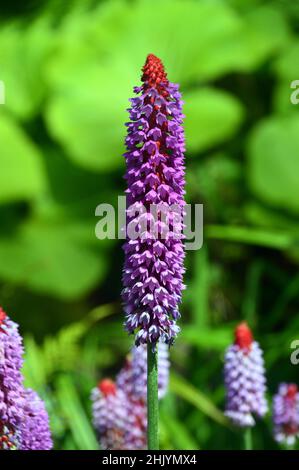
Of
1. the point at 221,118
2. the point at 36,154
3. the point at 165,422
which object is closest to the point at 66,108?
the point at 36,154

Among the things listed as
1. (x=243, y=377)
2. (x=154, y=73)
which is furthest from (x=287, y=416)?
(x=154, y=73)

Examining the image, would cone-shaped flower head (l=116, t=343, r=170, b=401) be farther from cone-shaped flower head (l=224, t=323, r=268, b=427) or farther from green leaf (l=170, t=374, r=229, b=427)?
green leaf (l=170, t=374, r=229, b=427)

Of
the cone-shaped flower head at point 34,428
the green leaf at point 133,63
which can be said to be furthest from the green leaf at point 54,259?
the cone-shaped flower head at point 34,428

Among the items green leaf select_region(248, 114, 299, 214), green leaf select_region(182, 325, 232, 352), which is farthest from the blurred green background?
green leaf select_region(182, 325, 232, 352)

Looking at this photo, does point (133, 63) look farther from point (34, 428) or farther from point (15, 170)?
point (34, 428)

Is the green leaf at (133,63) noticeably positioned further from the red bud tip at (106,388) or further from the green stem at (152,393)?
the green stem at (152,393)

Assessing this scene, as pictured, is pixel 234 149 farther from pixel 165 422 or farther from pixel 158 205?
pixel 158 205
